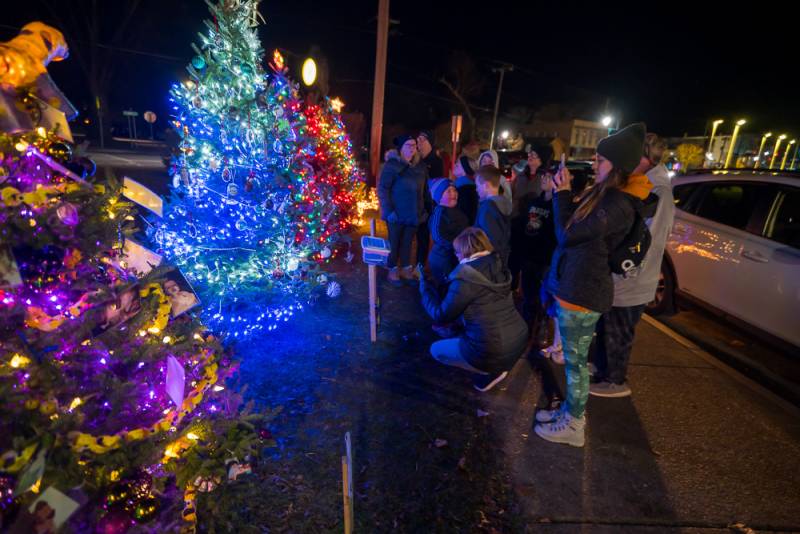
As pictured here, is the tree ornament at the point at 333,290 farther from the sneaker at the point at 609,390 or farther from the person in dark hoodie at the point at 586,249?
the sneaker at the point at 609,390

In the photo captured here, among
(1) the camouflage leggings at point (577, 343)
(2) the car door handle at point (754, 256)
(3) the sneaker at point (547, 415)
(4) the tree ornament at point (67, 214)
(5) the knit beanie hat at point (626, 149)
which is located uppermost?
(5) the knit beanie hat at point (626, 149)

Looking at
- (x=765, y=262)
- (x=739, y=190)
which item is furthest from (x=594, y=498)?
(x=739, y=190)

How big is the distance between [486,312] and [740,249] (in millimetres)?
3372

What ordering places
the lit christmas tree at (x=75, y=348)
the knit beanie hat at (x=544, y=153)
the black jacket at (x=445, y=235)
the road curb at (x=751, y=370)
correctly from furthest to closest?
the knit beanie hat at (x=544, y=153), the black jacket at (x=445, y=235), the road curb at (x=751, y=370), the lit christmas tree at (x=75, y=348)

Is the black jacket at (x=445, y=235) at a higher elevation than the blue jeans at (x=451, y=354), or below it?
higher

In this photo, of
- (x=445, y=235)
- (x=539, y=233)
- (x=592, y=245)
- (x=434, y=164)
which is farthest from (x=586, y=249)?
(x=434, y=164)

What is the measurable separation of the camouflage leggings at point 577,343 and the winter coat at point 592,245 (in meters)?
0.10

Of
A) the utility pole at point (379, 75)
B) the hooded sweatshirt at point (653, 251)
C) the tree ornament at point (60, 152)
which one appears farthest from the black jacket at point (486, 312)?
the utility pole at point (379, 75)

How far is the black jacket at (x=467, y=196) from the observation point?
5438 millimetres

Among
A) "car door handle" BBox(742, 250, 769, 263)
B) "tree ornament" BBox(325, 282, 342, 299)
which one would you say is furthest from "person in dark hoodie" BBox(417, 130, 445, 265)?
"car door handle" BBox(742, 250, 769, 263)

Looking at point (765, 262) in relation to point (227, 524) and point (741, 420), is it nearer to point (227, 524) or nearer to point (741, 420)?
point (741, 420)

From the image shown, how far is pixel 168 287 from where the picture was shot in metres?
2.40

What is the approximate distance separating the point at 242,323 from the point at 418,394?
2.09 m

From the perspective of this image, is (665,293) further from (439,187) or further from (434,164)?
(434,164)
